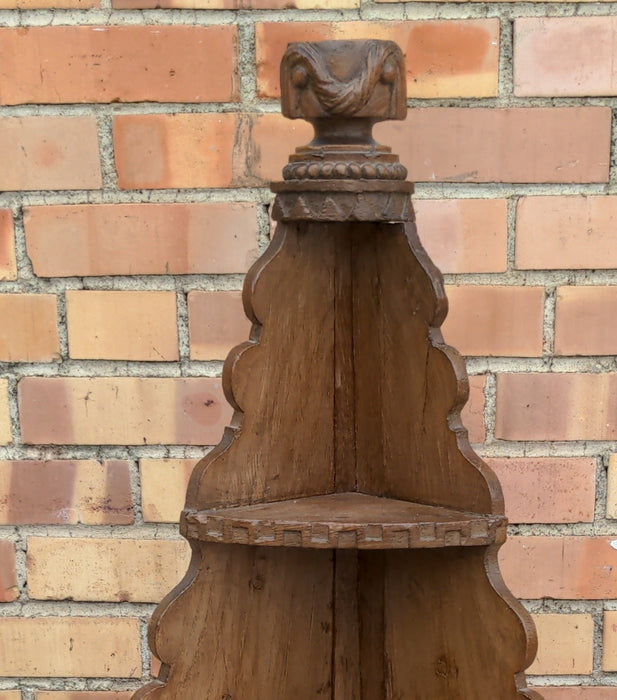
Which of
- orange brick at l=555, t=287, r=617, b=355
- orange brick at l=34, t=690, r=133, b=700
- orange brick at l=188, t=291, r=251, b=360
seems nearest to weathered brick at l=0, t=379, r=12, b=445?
orange brick at l=188, t=291, r=251, b=360

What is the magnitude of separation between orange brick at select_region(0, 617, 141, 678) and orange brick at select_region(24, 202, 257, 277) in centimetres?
45

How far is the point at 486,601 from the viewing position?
0.85 meters

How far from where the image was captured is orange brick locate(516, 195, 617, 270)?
1.07 meters

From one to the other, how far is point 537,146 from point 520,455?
0.37 meters

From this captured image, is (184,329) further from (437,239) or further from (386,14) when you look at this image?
(386,14)

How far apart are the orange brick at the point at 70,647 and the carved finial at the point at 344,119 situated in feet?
2.06

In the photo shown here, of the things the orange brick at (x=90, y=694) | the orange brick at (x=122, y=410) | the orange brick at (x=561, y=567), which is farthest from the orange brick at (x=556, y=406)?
the orange brick at (x=90, y=694)

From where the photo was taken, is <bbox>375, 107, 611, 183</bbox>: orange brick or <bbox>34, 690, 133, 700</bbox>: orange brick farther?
<bbox>34, 690, 133, 700</bbox>: orange brick

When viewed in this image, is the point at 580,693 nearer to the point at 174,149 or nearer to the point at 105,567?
the point at 105,567

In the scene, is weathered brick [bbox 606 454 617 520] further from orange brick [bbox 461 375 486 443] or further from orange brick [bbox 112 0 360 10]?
orange brick [bbox 112 0 360 10]

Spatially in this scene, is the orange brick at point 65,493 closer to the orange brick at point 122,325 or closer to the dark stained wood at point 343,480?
the orange brick at point 122,325

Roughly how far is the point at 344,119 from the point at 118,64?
363 mm

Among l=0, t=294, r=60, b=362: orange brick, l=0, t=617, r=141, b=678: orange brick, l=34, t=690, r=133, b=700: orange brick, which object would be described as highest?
l=0, t=294, r=60, b=362: orange brick

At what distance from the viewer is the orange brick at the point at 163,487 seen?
112 cm
